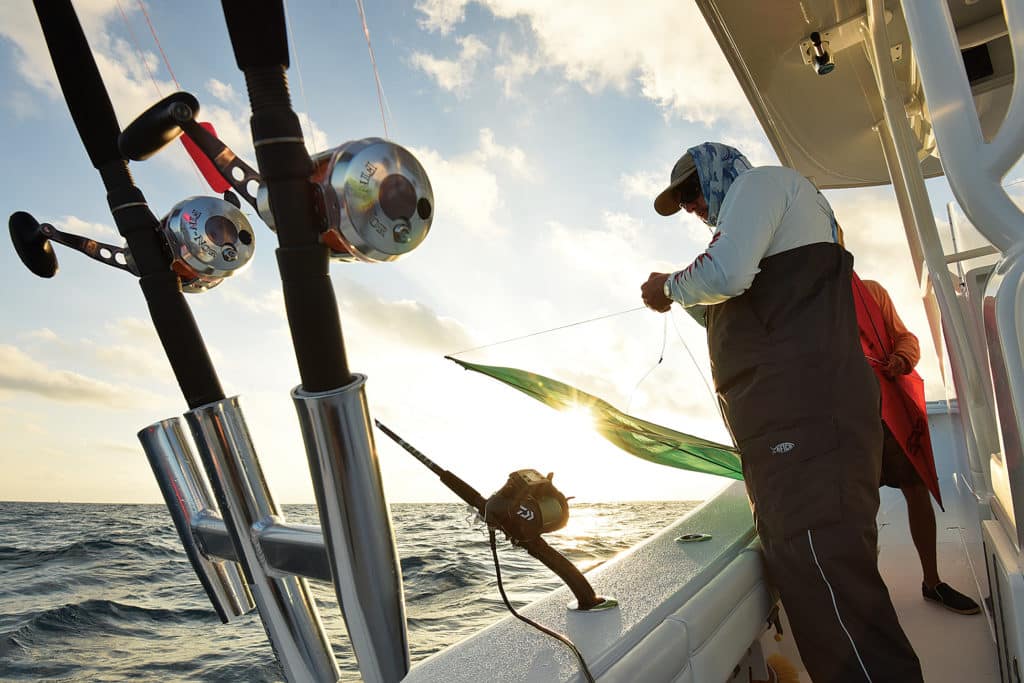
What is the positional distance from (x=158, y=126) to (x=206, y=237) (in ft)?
0.31

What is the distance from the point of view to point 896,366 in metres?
2.52

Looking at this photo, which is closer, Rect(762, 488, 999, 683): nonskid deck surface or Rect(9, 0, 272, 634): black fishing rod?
Rect(9, 0, 272, 634): black fishing rod

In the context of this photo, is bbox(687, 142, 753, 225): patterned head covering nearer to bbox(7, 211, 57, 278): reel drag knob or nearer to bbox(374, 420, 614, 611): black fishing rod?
bbox(374, 420, 614, 611): black fishing rod

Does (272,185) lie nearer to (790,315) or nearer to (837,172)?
(790,315)

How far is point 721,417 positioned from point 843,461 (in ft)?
1.28

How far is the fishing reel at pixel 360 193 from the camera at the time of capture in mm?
421

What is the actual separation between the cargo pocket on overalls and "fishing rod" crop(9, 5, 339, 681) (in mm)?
1272

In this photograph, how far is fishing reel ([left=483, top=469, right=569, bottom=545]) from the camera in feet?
3.05

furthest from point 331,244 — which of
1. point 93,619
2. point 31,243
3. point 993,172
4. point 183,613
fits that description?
point 93,619

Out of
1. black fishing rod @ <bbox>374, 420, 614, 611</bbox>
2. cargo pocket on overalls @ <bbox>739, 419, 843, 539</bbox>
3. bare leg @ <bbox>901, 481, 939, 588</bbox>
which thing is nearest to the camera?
black fishing rod @ <bbox>374, 420, 614, 611</bbox>

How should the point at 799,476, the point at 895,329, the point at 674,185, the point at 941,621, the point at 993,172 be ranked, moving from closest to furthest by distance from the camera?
the point at 993,172 → the point at 799,476 → the point at 674,185 → the point at 941,621 → the point at 895,329

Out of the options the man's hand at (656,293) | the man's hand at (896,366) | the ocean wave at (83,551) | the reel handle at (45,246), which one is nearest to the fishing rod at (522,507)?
the reel handle at (45,246)

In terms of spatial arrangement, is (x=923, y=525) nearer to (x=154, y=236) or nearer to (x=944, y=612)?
(x=944, y=612)

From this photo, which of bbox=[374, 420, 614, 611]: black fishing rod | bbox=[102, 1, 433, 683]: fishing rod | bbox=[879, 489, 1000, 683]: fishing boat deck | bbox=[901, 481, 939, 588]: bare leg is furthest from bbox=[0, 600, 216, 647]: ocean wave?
bbox=[102, 1, 433, 683]: fishing rod
